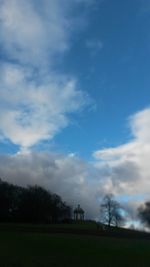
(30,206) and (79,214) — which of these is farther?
(79,214)

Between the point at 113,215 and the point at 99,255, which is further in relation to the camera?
the point at 113,215

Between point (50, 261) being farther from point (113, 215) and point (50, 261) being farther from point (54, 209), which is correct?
point (113, 215)

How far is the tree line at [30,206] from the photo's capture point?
137 metres

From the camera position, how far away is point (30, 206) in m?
139

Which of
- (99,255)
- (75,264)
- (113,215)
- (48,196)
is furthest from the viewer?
(113,215)

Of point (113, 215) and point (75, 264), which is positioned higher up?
point (113, 215)

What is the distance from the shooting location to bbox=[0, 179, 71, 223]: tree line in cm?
13688

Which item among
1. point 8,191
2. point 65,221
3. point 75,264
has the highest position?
point 8,191

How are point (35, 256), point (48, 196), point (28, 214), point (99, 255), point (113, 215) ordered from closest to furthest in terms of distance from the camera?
point (35, 256), point (99, 255), point (28, 214), point (48, 196), point (113, 215)

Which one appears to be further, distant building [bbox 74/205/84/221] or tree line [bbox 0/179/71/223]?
distant building [bbox 74/205/84/221]

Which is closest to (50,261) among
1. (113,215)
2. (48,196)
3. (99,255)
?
(99,255)

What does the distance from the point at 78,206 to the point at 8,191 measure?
26980 millimetres

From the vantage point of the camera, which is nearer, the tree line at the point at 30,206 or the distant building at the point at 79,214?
the tree line at the point at 30,206

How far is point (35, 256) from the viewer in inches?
1503
